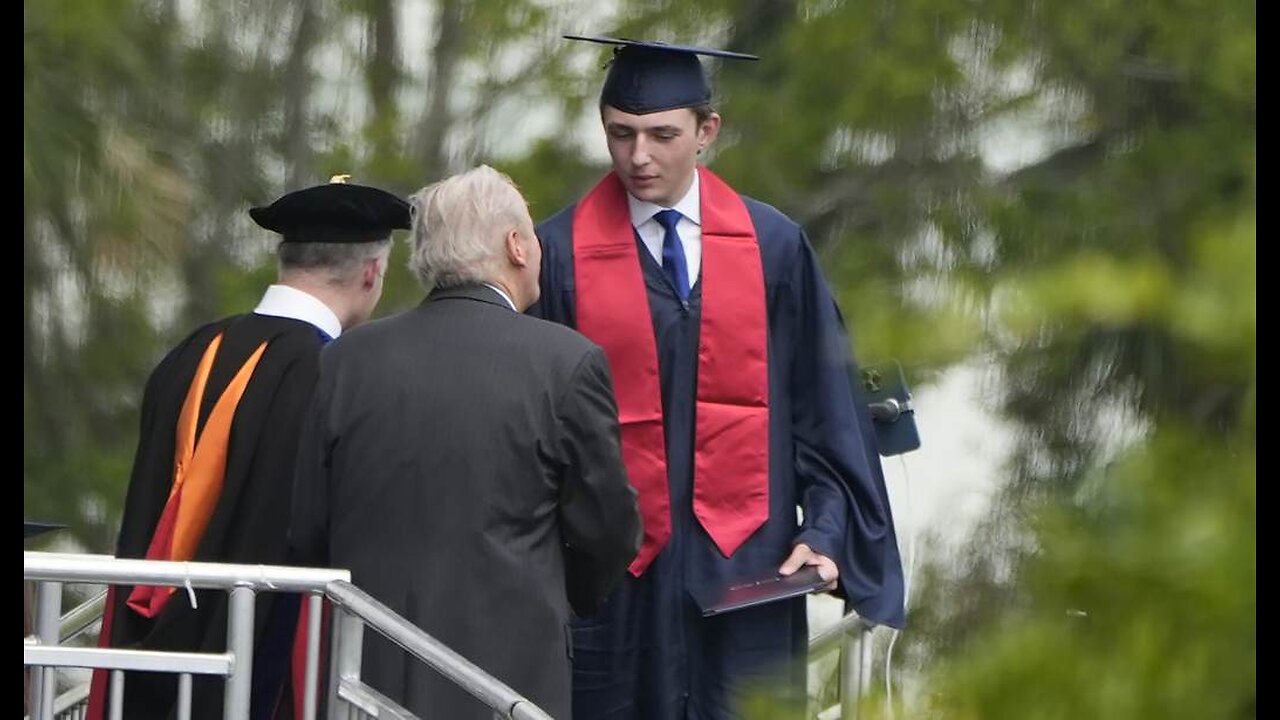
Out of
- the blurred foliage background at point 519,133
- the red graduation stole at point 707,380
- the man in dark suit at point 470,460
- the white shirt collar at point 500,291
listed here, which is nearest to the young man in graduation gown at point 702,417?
the red graduation stole at point 707,380

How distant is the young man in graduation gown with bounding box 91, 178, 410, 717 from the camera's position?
14.4 ft

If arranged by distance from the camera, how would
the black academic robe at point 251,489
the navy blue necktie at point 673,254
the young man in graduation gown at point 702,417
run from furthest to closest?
the navy blue necktie at point 673,254 → the young man in graduation gown at point 702,417 → the black academic robe at point 251,489

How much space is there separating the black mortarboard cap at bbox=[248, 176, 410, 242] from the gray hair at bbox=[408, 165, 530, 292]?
442 mm

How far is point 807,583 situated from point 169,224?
697 centimetres

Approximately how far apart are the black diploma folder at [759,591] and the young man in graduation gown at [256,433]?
30.0 inches

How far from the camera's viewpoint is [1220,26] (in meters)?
10.4

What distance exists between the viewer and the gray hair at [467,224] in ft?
13.1

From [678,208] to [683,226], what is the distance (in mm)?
37

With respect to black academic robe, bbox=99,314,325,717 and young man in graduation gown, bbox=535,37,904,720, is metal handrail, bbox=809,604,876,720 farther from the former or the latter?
black academic robe, bbox=99,314,325,717

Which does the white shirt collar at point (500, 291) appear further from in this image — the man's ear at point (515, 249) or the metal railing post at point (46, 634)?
the metal railing post at point (46, 634)

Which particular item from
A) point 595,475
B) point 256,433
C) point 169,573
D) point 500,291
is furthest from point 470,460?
point 256,433

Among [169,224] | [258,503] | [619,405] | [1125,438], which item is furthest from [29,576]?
[169,224]

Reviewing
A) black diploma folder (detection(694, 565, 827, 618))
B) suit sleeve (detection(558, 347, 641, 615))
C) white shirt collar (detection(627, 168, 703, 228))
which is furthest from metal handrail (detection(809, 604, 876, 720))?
white shirt collar (detection(627, 168, 703, 228))

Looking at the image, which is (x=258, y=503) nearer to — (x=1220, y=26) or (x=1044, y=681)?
(x=1044, y=681)
